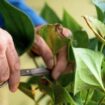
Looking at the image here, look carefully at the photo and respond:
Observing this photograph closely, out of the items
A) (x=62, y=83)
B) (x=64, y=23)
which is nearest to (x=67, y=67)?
(x=62, y=83)

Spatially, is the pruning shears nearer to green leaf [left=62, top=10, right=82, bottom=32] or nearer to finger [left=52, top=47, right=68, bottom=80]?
finger [left=52, top=47, right=68, bottom=80]

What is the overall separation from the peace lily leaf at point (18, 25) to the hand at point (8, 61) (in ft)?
0.14

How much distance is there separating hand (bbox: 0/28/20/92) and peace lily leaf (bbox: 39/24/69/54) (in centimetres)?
8

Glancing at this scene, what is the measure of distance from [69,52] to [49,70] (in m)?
0.06

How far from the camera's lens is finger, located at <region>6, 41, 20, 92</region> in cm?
47

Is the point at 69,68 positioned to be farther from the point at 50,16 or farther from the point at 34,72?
the point at 50,16

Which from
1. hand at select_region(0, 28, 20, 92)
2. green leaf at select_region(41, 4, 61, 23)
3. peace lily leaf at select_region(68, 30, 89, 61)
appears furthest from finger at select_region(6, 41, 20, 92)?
green leaf at select_region(41, 4, 61, 23)

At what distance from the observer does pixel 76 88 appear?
1.39 feet

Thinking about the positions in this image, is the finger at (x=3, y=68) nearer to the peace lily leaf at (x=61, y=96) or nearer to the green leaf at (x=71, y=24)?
the peace lily leaf at (x=61, y=96)

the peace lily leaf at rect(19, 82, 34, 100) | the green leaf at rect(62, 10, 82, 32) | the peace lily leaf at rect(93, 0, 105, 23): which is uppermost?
the peace lily leaf at rect(93, 0, 105, 23)

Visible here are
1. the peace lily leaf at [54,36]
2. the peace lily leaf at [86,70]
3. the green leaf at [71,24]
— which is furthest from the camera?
the green leaf at [71,24]

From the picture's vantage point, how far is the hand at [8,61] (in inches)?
17.8

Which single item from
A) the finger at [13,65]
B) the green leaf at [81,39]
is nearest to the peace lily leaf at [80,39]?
the green leaf at [81,39]

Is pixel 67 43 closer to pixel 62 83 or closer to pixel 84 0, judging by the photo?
pixel 62 83
